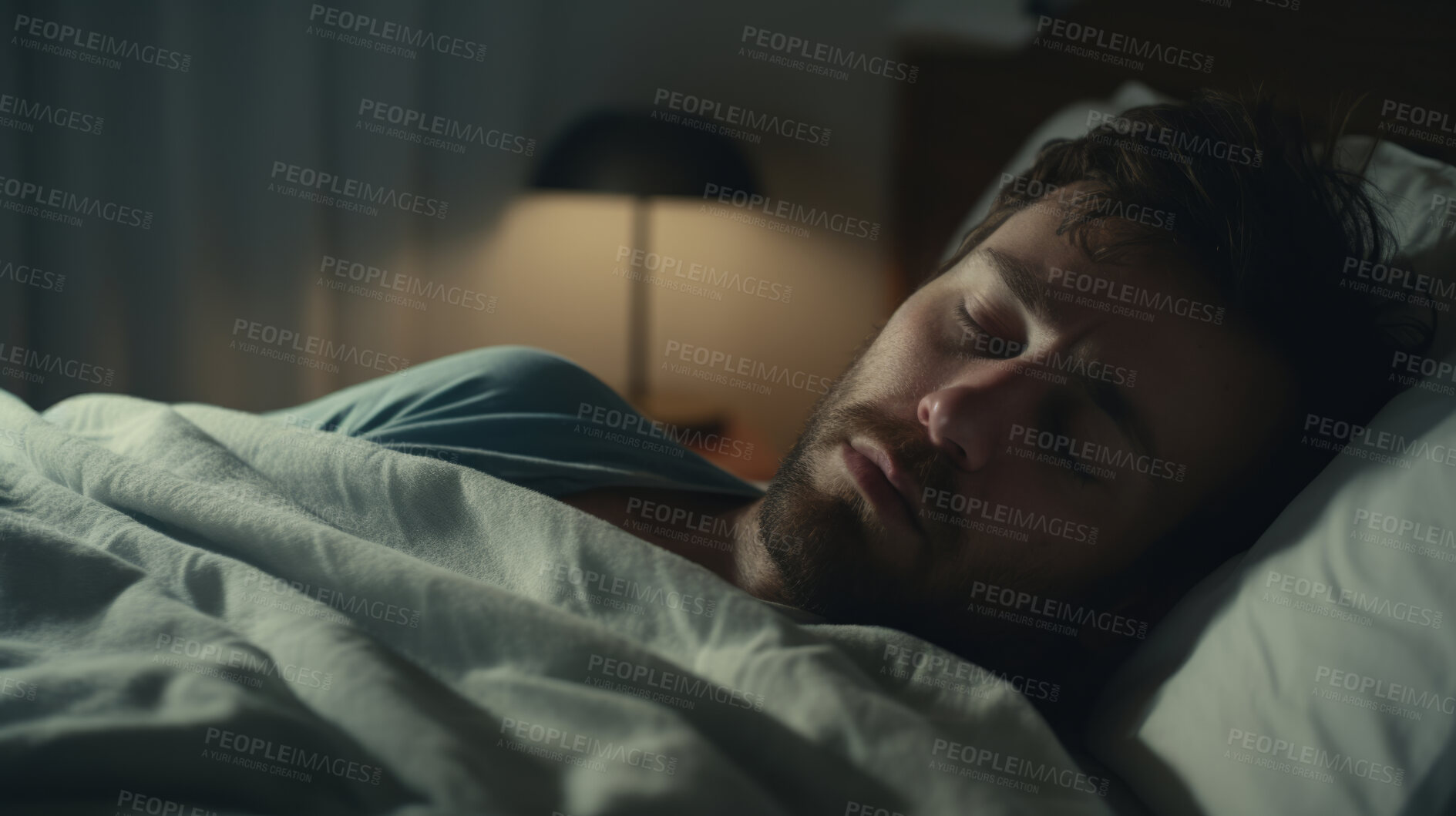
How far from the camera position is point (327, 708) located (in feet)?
1.64

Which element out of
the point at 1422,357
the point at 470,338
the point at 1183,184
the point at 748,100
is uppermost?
the point at 748,100

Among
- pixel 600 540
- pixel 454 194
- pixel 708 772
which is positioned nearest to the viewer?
pixel 708 772

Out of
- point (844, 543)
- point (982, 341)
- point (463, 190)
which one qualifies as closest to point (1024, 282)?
point (982, 341)

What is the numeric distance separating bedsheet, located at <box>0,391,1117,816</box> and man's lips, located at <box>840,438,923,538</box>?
0.19 meters

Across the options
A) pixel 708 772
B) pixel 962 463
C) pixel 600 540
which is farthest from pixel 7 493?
pixel 962 463

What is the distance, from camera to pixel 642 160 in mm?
2080

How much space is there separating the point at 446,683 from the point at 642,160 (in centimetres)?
170

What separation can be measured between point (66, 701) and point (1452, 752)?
0.76 metres

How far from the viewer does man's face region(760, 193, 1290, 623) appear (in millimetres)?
815

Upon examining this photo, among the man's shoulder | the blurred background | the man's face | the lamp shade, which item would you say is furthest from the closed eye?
the lamp shade

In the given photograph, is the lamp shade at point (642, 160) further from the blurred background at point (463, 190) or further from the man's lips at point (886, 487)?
the man's lips at point (886, 487)

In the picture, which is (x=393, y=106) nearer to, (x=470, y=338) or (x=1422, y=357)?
(x=470, y=338)

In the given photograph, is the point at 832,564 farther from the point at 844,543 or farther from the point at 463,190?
the point at 463,190

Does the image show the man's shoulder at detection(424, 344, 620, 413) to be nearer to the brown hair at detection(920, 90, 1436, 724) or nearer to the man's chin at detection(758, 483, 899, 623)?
the man's chin at detection(758, 483, 899, 623)
